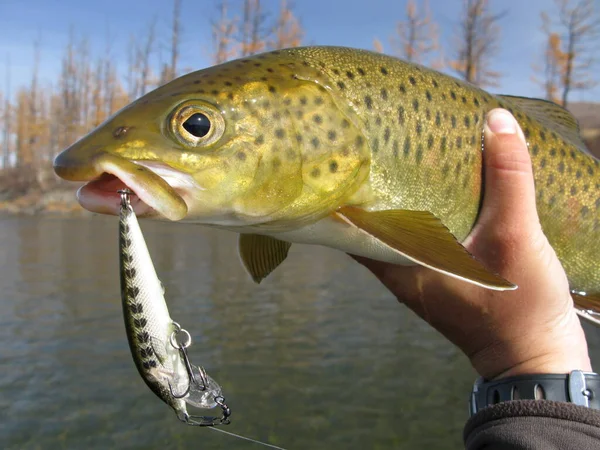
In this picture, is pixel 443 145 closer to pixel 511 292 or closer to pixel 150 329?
pixel 511 292

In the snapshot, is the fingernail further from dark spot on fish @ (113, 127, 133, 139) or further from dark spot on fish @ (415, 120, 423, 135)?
dark spot on fish @ (113, 127, 133, 139)

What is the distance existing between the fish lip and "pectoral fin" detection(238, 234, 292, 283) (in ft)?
2.74

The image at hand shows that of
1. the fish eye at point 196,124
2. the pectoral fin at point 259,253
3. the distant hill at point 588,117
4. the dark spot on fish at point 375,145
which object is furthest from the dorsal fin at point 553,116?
the distant hill at point 588,117

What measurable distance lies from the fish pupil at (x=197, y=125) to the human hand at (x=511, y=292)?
107cm

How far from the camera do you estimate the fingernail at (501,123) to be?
2.44 meters

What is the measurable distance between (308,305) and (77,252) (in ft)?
34.3

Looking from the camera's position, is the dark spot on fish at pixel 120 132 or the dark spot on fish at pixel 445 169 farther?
the dark spot on fish at pixel 445 169

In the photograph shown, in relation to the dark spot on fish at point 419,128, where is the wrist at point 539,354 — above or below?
below

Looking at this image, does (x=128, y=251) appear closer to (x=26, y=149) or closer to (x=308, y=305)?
(x=308, y=305)

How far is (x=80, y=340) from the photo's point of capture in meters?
9.13

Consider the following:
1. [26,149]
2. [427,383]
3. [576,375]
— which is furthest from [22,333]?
[26,149]

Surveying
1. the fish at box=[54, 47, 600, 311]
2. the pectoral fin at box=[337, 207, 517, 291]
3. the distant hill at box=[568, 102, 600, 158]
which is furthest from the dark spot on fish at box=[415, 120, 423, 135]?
the distant hill at box=[568, 102, 600, 158]

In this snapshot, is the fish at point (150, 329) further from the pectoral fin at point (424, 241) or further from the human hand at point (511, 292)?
the human hand at point (511, 292)

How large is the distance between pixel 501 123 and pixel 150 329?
1.61 m
